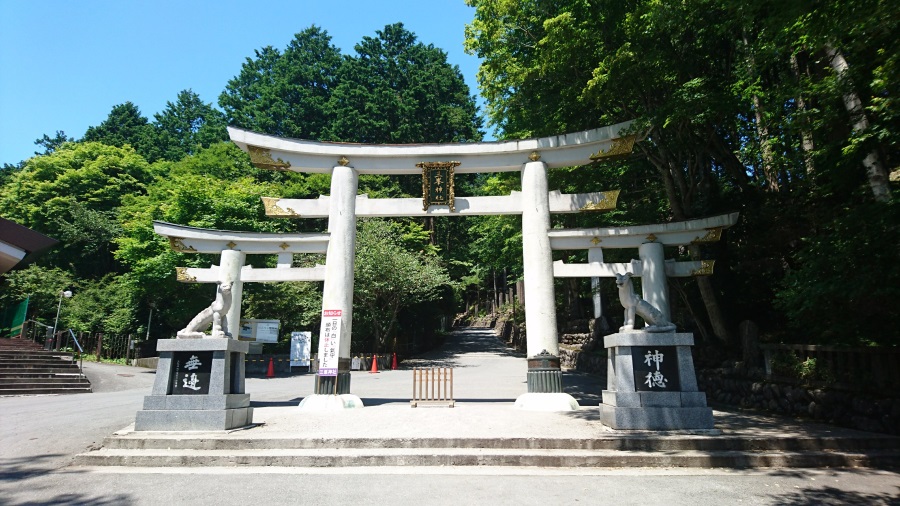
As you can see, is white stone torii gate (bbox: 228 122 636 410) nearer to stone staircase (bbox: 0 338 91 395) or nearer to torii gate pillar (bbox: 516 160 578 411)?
torii gate pillar (bbox: 516 160 578 411)

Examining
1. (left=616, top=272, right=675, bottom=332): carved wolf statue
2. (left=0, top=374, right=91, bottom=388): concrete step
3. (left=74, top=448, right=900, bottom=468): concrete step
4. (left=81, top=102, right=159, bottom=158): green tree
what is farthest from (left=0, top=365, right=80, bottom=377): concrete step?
(left=81, top=102, right=159, bottom=158): green tree

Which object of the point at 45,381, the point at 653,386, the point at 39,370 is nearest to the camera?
the point at 653,386

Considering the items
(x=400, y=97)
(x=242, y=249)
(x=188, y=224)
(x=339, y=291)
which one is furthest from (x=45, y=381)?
(x=400, y=97)

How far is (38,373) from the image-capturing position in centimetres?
1612

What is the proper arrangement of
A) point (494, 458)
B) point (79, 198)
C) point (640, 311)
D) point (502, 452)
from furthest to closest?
1. point (79, 198)
2. point (640, 311)
3. point (502, 452)
4. point (494, 458)

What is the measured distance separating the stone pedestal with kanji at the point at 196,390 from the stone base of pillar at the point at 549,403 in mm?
5690

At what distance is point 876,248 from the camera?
7281mm

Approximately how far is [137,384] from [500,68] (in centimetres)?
1748

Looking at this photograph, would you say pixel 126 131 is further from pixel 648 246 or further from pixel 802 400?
pixel 802 400

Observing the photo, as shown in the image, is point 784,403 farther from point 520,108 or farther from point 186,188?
point 186,188

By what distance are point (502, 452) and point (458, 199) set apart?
6.73 m

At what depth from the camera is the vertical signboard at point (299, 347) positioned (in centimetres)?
2131

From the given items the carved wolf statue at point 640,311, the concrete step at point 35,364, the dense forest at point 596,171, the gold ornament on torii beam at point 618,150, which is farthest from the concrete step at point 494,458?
the concrete step at point 35,364

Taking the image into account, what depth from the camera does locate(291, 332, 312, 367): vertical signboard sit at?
69.9 feet
